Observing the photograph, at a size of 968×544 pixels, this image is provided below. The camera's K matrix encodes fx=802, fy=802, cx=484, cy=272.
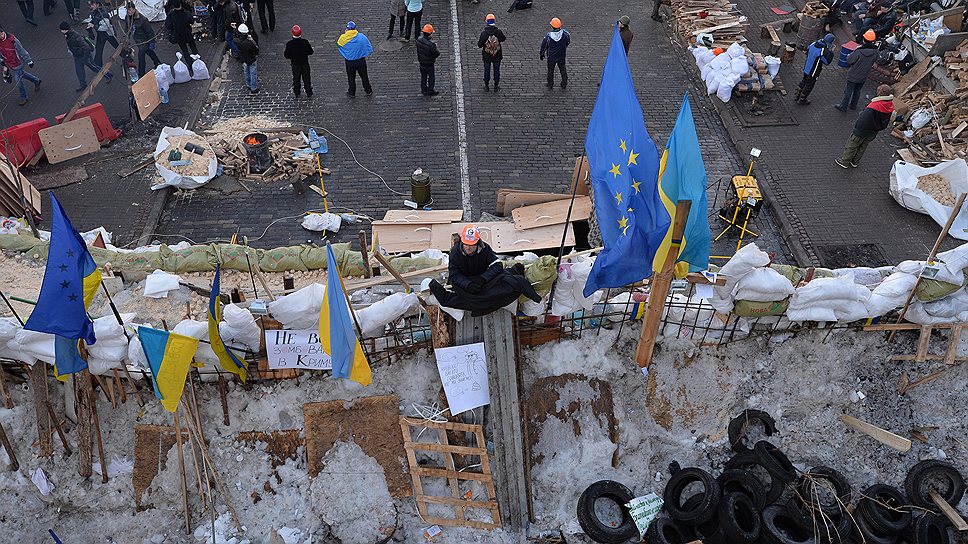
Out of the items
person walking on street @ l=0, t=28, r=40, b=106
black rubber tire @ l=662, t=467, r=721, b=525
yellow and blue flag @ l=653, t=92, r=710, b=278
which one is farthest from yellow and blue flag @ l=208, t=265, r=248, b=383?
person walking on street @ l=0, t=28, r=40, b=106

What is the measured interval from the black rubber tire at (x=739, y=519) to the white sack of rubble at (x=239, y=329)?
5698 millimetres

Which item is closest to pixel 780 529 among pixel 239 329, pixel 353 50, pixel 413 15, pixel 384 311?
pixel 384 311

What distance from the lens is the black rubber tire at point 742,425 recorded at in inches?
393

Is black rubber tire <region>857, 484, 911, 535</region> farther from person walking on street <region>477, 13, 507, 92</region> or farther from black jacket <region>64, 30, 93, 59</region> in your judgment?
black jacket <region>64, 30, 93, 59</region>

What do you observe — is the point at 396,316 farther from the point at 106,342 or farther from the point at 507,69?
the point at 507,69

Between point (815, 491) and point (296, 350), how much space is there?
6.30 m

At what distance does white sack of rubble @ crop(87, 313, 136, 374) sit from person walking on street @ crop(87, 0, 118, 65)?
10476 millimetres

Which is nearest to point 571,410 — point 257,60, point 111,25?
point 257,60

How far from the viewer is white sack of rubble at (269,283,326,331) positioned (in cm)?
900

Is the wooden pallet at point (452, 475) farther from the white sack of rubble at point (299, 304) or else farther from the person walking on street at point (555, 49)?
the person walking on street at point (555, 49)

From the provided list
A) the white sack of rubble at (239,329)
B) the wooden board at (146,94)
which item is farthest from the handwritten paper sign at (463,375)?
the wooden board at (146,94)

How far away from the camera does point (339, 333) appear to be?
Result: 8164 millimetres

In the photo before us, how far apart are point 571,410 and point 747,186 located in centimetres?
557

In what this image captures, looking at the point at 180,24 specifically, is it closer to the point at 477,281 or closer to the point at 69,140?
the point at 69,140
